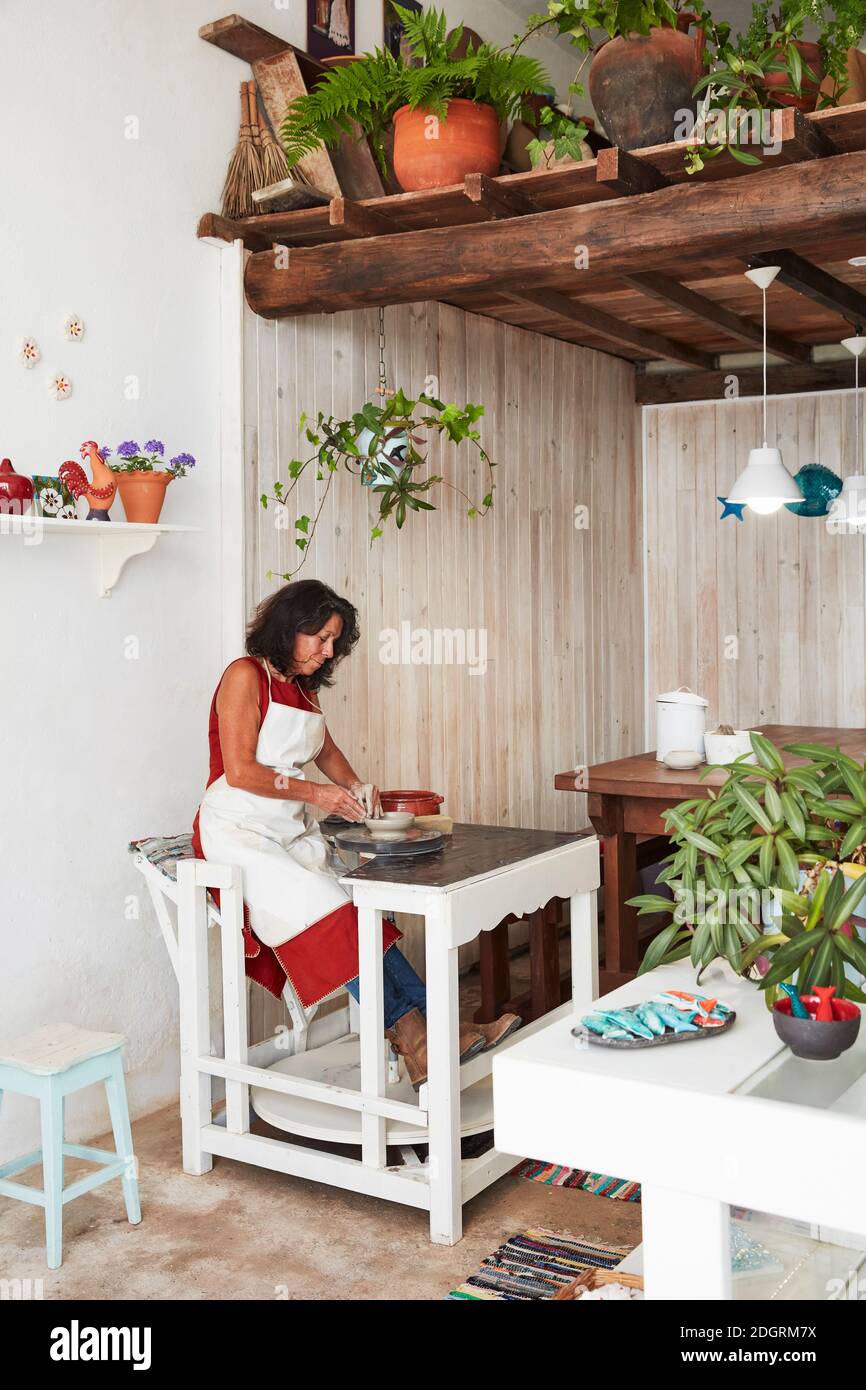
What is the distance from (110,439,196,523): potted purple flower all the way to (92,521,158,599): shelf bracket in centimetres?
5

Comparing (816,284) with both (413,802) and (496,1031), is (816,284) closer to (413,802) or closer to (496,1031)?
(413,802)

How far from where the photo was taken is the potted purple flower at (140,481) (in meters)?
3.26

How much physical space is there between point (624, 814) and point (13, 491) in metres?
2.32

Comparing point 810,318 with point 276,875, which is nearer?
point 276,875

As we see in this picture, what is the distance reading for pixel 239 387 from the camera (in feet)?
12.2

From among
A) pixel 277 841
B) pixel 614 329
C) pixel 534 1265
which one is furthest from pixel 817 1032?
pixel 614 329

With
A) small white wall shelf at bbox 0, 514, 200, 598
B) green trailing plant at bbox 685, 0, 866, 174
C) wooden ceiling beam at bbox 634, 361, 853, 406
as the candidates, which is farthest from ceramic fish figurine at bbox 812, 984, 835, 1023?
wooden ceiling beam at bbox 634, 361, 853, 406

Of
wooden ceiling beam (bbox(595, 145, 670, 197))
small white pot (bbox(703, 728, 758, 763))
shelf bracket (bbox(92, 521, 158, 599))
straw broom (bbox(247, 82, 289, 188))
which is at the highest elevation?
straw broom (bbox(247, 82, 289, 188))

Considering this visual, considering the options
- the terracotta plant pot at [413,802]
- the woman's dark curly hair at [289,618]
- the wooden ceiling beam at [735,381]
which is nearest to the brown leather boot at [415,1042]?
the terracotta plant pot at [413,802]

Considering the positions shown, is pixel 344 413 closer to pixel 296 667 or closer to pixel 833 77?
pixel 296 667

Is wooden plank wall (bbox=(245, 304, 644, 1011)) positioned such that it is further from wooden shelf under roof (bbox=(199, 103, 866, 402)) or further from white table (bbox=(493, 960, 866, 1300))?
white table (bbox=(493, 960, 866, 1300))

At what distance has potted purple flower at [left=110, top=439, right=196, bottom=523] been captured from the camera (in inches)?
128
